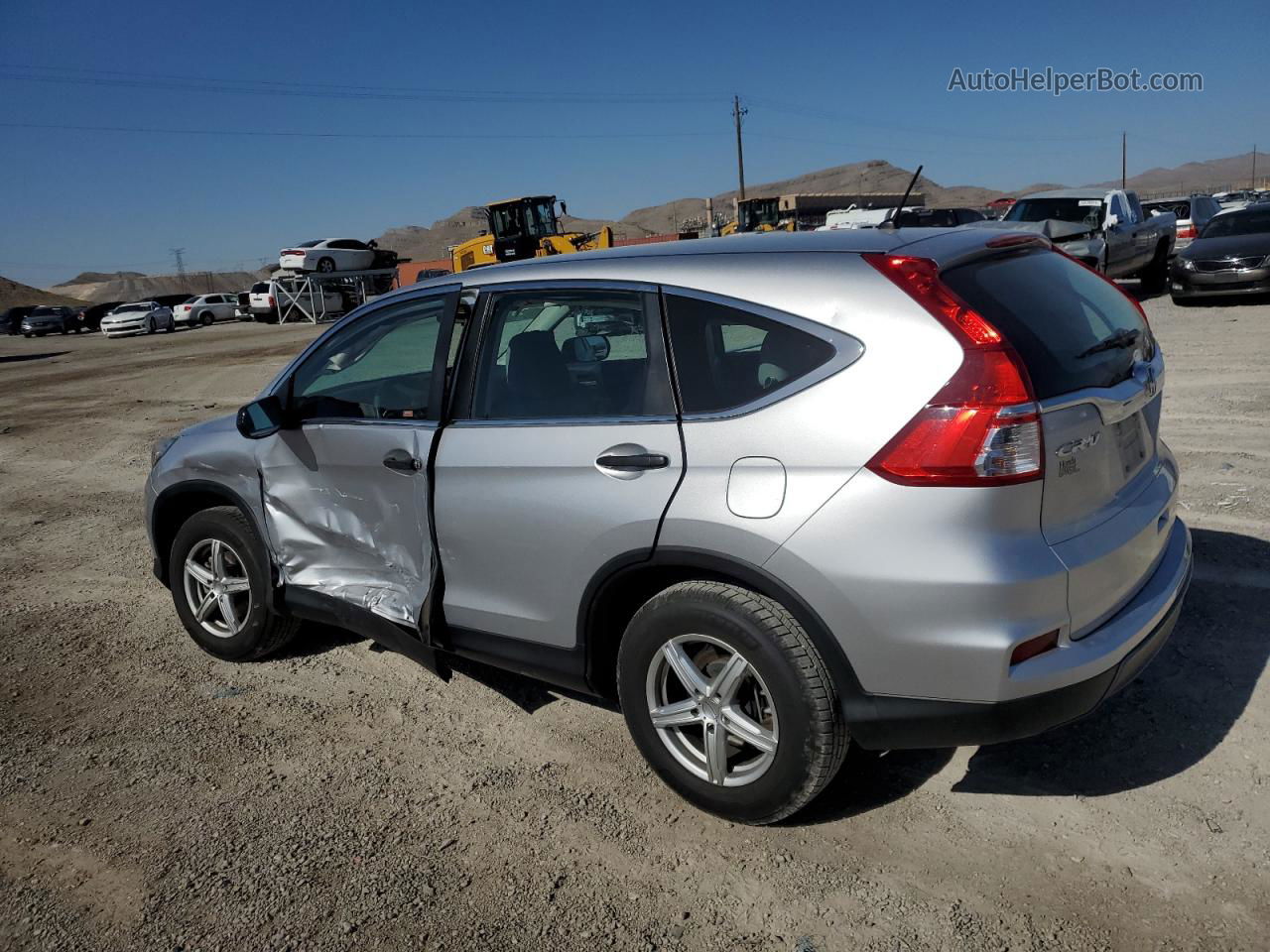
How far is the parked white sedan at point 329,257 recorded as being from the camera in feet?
130

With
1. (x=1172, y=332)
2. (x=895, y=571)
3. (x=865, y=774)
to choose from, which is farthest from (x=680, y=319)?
(x=1172, y=332)

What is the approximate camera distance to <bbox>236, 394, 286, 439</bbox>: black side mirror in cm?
401

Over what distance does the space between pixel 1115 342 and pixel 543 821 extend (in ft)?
7.74

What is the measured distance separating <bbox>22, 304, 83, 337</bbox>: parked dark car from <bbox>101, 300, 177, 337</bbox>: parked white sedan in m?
6.51

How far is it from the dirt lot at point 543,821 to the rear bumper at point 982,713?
0.47 metres

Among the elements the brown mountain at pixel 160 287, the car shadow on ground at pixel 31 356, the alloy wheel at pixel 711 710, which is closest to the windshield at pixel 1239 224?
the alloy wheel at pixel 711 710

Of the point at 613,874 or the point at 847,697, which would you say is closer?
the point at 847,697

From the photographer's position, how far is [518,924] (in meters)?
2.70

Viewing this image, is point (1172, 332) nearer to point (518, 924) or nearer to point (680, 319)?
point (680, 319)

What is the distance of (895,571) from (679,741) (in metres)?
1.00

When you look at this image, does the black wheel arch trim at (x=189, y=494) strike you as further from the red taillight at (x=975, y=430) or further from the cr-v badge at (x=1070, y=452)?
the cr-v badge at (x=1070, y=452)

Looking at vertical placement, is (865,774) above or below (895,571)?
below

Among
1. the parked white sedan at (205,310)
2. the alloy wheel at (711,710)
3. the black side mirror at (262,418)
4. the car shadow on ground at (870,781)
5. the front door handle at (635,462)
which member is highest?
the parked white sedan at (205,310)

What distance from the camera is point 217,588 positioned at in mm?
4484
